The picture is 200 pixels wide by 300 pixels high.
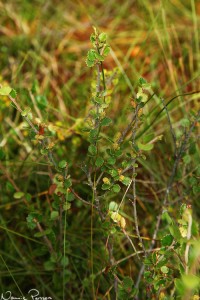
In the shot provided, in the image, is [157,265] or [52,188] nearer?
[157,265]

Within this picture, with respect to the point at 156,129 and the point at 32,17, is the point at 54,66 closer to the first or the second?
the point at 32,17

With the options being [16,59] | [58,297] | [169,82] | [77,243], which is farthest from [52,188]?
[16,59]

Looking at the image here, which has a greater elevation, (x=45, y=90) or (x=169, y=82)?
(x=169, y=82)

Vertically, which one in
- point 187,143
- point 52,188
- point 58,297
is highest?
point 187,143

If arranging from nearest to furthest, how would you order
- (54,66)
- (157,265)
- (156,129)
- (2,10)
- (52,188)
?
(157,265) → (52,188) → (156,129) → (54,66) → (2,10)

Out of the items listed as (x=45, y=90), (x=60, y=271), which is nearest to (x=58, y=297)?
(x=60, y=271)

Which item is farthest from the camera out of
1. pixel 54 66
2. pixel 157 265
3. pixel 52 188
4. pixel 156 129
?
pixel 54 66
